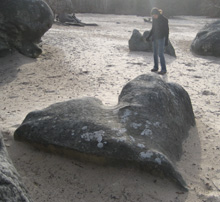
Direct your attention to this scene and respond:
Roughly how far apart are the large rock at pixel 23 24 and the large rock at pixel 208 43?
4636mm

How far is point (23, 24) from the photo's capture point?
6934 mm

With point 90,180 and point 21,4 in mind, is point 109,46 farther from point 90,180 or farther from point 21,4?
point 90,180

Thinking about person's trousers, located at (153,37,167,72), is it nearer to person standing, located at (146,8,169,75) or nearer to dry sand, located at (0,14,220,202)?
person standing, located at (146,8,169,75)

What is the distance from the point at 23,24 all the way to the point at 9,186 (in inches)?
238

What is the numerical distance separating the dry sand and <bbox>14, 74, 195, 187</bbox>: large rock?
0.44ft

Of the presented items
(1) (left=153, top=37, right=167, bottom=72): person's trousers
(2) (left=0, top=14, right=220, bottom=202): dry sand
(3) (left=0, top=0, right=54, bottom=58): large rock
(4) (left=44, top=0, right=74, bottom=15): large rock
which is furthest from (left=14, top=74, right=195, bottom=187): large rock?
(4) (left=44, top=0, right=74, bottom=15): large rock

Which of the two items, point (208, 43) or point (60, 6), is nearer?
point (208, 43)

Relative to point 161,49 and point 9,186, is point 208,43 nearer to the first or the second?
point 161,49

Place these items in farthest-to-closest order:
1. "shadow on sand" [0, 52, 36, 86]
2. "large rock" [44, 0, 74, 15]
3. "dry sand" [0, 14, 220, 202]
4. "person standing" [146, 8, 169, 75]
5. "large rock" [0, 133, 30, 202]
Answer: "large rock" [44, 0, 74, 15] → "person standing" [146, 8, 169, 75] → "shadow on sand" [0, 52, 36, 86] → "dry sand" [0, 14, 220, 202] → "large rock" [0, 133, 30, 202]

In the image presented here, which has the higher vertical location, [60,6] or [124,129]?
[124,129]

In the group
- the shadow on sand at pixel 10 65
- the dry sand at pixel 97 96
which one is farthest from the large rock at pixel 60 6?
the shadow on sand at pixel 10 65

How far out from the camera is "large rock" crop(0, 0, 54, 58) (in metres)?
6.73

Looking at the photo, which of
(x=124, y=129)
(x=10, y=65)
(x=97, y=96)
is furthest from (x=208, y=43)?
(x=124, y=129)

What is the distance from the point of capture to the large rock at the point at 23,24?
6.73 metres
